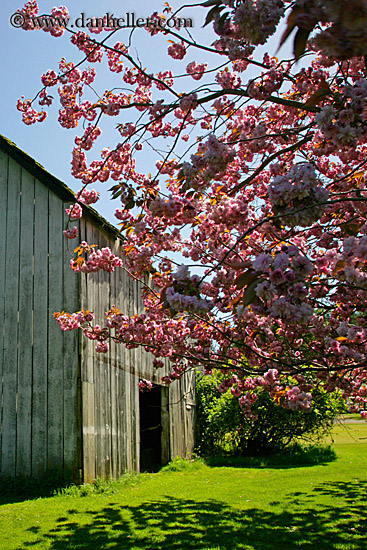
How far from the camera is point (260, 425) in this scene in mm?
13141

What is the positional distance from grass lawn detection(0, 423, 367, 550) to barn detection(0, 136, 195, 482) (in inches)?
25.4

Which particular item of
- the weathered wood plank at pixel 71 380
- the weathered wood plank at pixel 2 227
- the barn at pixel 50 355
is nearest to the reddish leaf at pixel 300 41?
the barn at pixel 50 355

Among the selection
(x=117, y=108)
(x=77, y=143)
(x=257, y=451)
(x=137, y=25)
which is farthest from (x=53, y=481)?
→ (x=257, y=451)

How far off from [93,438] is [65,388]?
0.87 metres

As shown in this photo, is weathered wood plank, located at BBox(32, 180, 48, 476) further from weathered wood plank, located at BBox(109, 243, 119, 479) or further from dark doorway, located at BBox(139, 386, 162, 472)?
dark doorway, located at BBox(139, 386, 162, 472)

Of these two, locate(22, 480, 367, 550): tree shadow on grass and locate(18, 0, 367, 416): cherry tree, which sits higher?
locate(18, 0, 367, 416): cherry tree

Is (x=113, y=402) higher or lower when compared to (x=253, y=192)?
lower

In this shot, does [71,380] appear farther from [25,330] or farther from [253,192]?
[253,192]

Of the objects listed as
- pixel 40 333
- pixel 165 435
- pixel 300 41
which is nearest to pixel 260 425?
pixel 165 435

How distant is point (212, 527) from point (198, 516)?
2.06ft

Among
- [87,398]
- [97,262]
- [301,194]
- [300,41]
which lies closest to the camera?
[300,41]

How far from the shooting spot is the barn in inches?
303

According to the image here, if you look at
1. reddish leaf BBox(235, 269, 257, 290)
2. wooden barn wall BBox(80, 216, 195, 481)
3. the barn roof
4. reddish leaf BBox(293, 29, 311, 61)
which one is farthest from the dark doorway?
reddish leaf BBox(293, 29, 311, 61)

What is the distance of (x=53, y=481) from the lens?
7.33 meters
